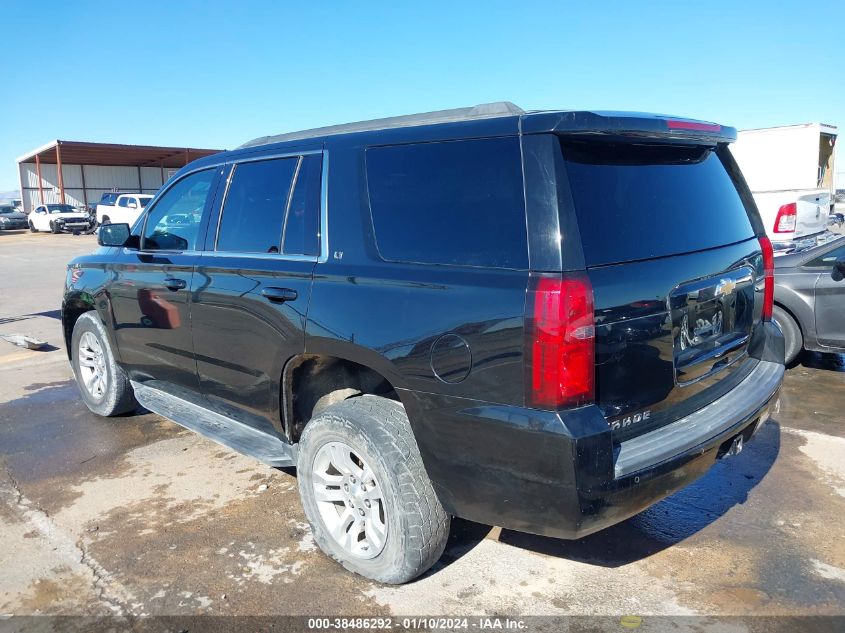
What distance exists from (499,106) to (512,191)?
46 centimetres

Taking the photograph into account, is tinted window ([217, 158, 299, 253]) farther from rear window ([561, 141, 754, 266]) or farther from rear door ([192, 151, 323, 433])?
rear window ([561, 141, 754, 266])

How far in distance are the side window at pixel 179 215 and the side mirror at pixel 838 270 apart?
4.78m

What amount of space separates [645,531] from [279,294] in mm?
2229

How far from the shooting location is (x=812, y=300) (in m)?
6.12

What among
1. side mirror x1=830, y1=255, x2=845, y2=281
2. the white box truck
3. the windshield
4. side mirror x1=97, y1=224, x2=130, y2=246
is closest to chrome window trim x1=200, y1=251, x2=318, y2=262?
side mirror x1=97, y1=224, x2=130, y2=246

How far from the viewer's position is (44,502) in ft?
12.9

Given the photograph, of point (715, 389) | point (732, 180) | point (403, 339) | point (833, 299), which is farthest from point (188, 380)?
point (833, 299)

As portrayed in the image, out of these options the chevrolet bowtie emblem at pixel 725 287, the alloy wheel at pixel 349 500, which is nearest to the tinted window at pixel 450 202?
the alloy wheel at pixel 349 500

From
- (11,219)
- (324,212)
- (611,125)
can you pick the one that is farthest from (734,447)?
(11,219)

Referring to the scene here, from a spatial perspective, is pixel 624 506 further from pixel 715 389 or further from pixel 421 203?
pixel 421 203

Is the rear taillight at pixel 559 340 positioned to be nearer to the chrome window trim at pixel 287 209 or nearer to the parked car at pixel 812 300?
the chrome window trim at pixel 287 209

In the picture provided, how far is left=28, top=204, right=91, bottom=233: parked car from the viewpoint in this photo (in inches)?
1313

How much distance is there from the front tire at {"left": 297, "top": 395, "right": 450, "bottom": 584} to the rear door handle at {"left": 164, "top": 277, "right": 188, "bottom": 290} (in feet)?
4.37

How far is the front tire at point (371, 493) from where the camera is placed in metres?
2.82
